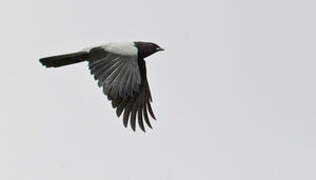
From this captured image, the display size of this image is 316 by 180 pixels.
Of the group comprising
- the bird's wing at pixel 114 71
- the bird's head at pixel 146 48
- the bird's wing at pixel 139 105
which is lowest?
the bird's wing at pixel 139 105

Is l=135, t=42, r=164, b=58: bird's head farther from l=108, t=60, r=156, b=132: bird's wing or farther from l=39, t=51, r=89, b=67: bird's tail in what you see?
l=39, t=51, r=89, b=67: bird's tail

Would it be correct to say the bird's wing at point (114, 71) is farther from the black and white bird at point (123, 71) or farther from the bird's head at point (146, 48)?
the bird's head at point (146, 48)

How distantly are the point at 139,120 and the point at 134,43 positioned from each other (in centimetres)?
150

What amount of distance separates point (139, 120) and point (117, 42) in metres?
1.68

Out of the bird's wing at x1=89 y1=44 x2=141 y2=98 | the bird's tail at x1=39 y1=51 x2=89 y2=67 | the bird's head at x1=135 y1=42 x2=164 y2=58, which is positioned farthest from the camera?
the bird's head at x1=135 y1=42 x2=164 y2=58

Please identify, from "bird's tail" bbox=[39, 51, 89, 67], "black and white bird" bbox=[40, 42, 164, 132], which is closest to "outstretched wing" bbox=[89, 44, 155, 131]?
"black and white bird" bbox=[40, 42, 164, 132]

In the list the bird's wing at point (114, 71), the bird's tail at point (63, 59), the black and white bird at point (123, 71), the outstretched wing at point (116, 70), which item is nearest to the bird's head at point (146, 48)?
the black and white bird at point (123, 71)

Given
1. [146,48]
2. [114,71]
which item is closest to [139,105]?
[146,48]

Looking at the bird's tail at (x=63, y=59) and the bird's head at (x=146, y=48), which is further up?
the bird's head at (x=146, y=48)

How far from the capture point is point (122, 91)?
25781 mm

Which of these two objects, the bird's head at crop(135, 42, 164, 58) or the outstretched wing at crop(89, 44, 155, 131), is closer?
the outstretched wing at crop(89, 44, 155, 131)

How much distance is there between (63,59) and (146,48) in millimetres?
1585

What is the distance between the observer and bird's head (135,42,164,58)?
26531 mm

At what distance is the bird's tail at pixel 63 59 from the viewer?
26219 mm
